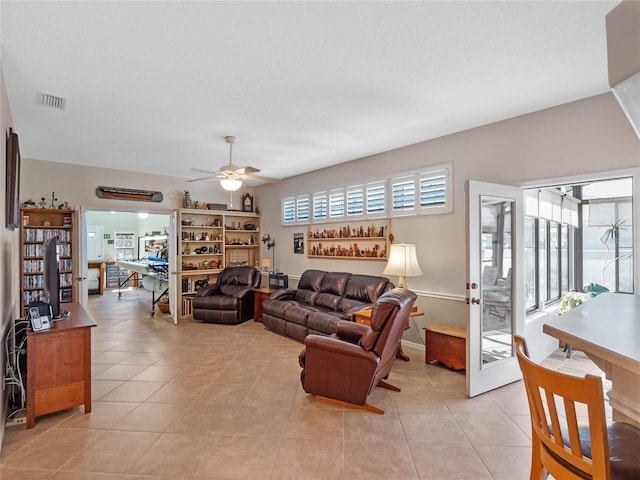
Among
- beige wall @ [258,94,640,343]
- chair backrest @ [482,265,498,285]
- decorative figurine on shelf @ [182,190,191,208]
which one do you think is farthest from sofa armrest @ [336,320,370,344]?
decorative figurine on shelf @ [182,190,191,208]

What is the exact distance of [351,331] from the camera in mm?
3072

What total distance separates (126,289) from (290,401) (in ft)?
30.4

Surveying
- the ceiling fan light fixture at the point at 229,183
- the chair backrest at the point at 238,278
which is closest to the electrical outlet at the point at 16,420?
the ceiling fan light fixture at the point at 229,183

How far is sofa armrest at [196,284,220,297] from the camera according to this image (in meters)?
5.97

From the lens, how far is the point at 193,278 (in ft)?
21.6

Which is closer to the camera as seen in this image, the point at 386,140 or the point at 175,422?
the point at 175,422

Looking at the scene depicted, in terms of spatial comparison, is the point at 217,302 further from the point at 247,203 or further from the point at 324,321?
the point at 247,203

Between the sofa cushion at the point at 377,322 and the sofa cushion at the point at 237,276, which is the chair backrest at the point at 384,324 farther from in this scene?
the sofa cushion at the point at 237,276

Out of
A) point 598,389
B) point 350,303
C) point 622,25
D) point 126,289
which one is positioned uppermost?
point 622,25

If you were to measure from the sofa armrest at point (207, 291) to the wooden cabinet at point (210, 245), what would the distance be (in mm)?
336

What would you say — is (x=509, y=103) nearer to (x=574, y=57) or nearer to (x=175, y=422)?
(x=574, y=57)

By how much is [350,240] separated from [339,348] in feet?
8.88

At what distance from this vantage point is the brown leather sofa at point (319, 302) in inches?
174

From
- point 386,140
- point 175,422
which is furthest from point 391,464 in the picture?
point 386,140
